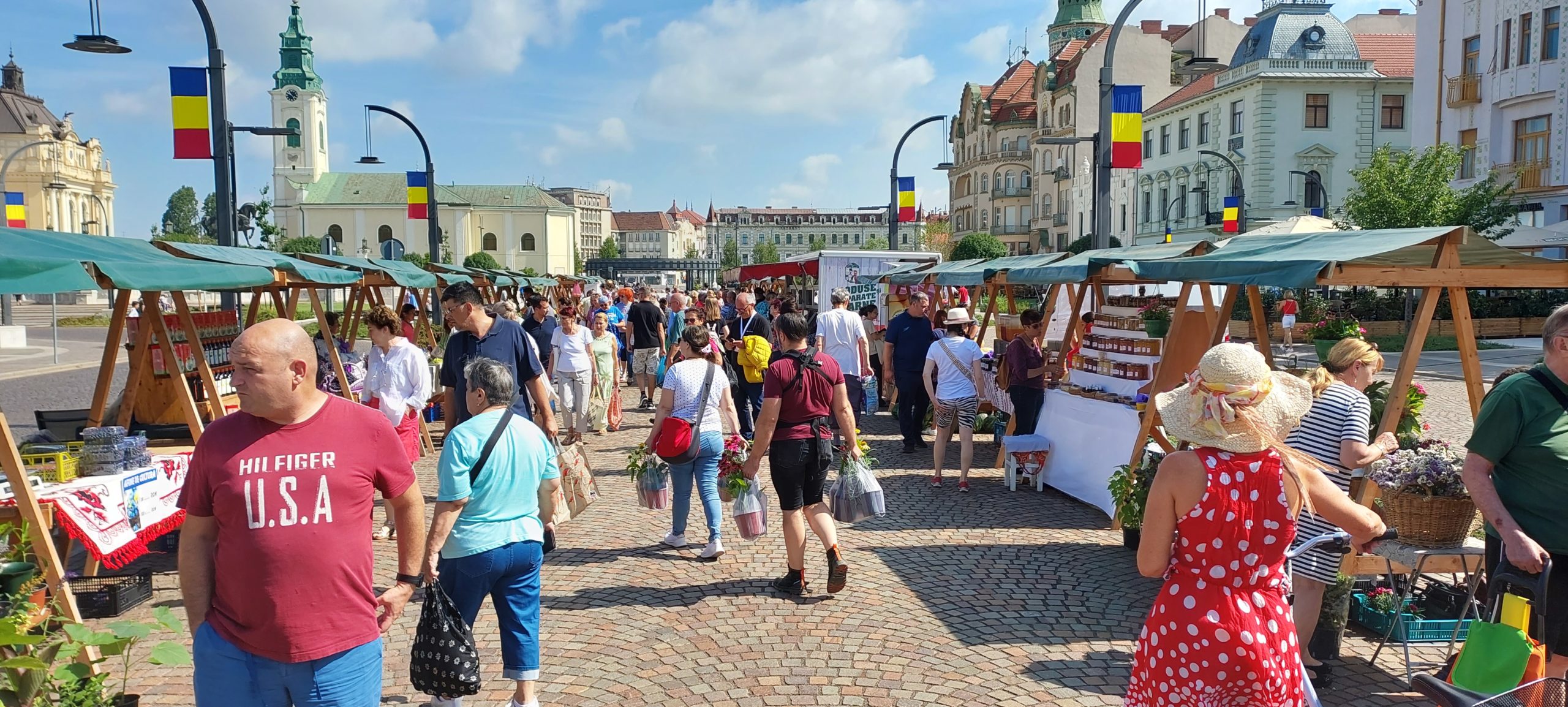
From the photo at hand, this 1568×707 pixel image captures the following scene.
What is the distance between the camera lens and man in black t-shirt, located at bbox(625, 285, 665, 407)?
44.4 feet

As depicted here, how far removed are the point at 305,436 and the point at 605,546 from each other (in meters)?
4.62

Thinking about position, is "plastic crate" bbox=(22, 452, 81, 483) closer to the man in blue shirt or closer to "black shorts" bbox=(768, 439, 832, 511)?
"black shorts" bbox=(768, 439, 832, 511)

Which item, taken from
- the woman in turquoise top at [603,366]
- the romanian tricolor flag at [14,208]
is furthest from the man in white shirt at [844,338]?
the romanian tricolor flag at [14,208]

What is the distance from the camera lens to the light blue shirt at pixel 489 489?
396 centimetres

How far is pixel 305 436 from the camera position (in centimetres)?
272

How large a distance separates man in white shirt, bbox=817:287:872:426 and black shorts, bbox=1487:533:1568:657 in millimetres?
7776

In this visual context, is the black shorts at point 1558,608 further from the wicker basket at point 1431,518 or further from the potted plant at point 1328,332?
Result: the potted plant at point 1328,332

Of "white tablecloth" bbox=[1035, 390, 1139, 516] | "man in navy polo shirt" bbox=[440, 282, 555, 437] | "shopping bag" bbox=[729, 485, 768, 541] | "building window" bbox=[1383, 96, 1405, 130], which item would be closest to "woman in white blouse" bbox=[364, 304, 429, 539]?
"man in navy polo shirt" bbox=[440, 282, 555, 437]

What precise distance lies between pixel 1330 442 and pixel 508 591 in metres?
3.59

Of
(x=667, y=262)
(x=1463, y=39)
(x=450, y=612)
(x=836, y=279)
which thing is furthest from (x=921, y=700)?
(x=667, y=262)

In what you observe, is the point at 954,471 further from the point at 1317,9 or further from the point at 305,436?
the point at 1317,9

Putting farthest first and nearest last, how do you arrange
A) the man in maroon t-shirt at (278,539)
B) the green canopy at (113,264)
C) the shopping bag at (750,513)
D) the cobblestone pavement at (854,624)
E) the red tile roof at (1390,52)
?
1. the red tile roof at (1390,52)
2. the shopping bag at (750,513)
3. the cobblestone pavement at (854,624)
4. the green canopy at (113,264)
5. the man in maroon t-shirt at (278,539)

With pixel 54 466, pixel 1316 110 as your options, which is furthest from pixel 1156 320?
pixel 1316 110

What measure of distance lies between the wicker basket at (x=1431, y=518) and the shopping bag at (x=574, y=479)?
4342mm
